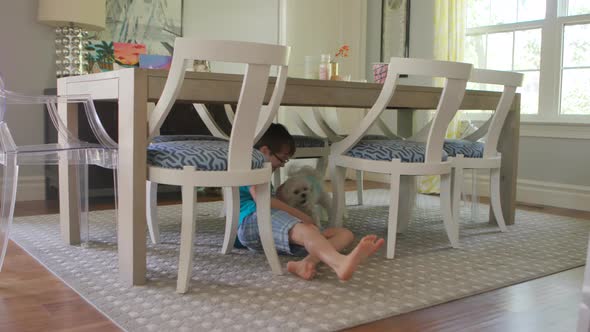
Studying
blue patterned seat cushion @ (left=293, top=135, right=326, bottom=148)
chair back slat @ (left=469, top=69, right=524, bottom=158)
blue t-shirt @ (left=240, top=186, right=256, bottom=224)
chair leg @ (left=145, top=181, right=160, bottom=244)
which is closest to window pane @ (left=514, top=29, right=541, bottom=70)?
chair back slat @ (left=469, top=69, right=524, bottom=158)

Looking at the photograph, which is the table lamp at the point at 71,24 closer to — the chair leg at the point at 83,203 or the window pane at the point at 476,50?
the chair leg at the point at 83,203

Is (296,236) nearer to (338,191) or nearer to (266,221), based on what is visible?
(266,221)

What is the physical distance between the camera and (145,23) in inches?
156

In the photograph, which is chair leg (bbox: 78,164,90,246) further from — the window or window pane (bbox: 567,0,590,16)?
window pane (bbox: 567,0,590,16)

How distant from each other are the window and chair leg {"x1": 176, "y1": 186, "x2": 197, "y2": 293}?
118 inches

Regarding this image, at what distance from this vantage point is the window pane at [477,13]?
4336 millimetres

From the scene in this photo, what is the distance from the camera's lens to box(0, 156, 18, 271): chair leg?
1.92 metres

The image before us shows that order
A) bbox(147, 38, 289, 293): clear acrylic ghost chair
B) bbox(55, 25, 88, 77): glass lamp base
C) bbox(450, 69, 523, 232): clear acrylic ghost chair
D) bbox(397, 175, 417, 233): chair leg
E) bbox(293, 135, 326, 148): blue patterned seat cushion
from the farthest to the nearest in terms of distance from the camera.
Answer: bbox(55, 25, 88, 77): glass lamp base < bbox(293, 135, 326, 148): blue patterned seat cushion < bbox(397, 175, 417, 233): chair leg < bbox(450, 69, 523, 232): clear acrylic ghost chair < bbox(147, 38, 289, 293): clear acrylic ghost chair

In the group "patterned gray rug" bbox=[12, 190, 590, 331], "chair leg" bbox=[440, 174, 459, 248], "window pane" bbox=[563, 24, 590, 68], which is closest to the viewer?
"patterned gray rug" bbox=[12, 190, 590, 331]

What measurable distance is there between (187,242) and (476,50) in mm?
3376

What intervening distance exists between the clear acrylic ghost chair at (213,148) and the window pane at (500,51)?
9.45 ft

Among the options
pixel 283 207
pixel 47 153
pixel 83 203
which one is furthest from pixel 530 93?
pixel 47 153

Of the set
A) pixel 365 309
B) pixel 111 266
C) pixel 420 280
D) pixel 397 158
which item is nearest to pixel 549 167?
pixel 397 158

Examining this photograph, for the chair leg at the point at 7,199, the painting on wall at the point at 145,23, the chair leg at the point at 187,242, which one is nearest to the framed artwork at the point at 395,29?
the painting on wall at the point at 145,23
